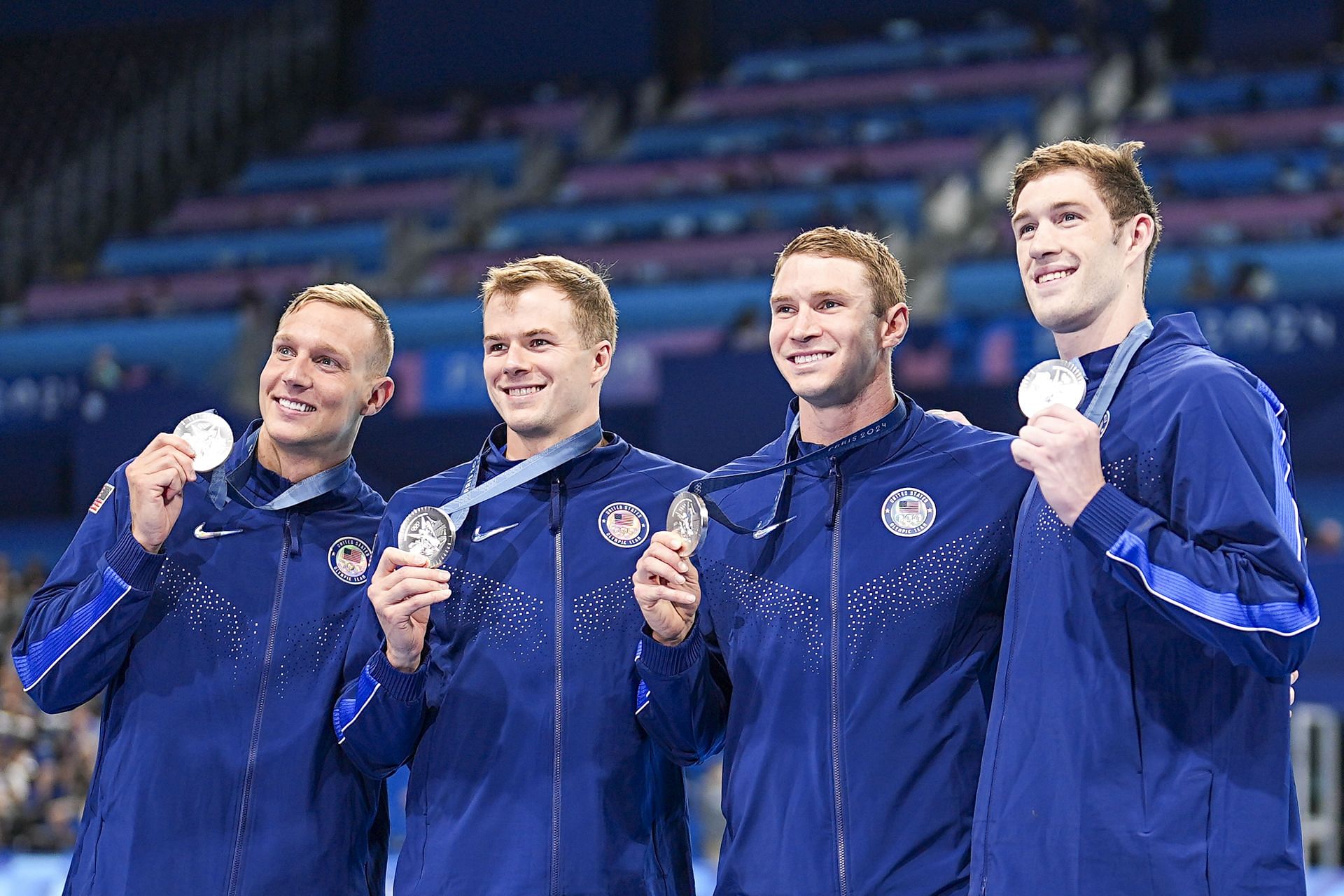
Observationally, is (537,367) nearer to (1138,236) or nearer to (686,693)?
(686,693)

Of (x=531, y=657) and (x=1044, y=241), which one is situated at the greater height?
(x=1044, y=241)

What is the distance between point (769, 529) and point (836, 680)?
372mm

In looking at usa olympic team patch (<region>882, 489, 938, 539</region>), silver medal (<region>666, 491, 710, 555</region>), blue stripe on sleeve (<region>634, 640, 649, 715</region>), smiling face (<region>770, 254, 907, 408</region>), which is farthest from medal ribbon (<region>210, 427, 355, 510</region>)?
usa olympic team patch (<region>882, 489, 938, 539</region>)

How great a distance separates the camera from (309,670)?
140 inches

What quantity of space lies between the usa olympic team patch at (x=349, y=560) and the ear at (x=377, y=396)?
34 cm

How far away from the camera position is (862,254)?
10.9 feet

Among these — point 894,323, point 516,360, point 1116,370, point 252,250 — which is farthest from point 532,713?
point 252,250

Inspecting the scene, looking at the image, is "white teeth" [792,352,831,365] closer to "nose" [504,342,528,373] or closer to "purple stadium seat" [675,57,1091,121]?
"nose" [504,342,528,373]

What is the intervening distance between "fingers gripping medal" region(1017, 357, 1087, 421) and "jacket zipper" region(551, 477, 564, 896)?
109cm

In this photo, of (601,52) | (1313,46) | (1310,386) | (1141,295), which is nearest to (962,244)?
(1310,386)

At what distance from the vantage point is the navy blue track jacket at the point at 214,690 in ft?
11.2

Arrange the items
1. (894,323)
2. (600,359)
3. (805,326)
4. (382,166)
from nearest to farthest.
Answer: (805,326) < (894,323) < (600,359) < (382,166)

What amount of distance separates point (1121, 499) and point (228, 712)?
2.03m

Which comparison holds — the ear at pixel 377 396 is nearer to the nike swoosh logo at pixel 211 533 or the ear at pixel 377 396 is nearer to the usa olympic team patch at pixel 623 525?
the nike swoosh logo at pixel 211 533
